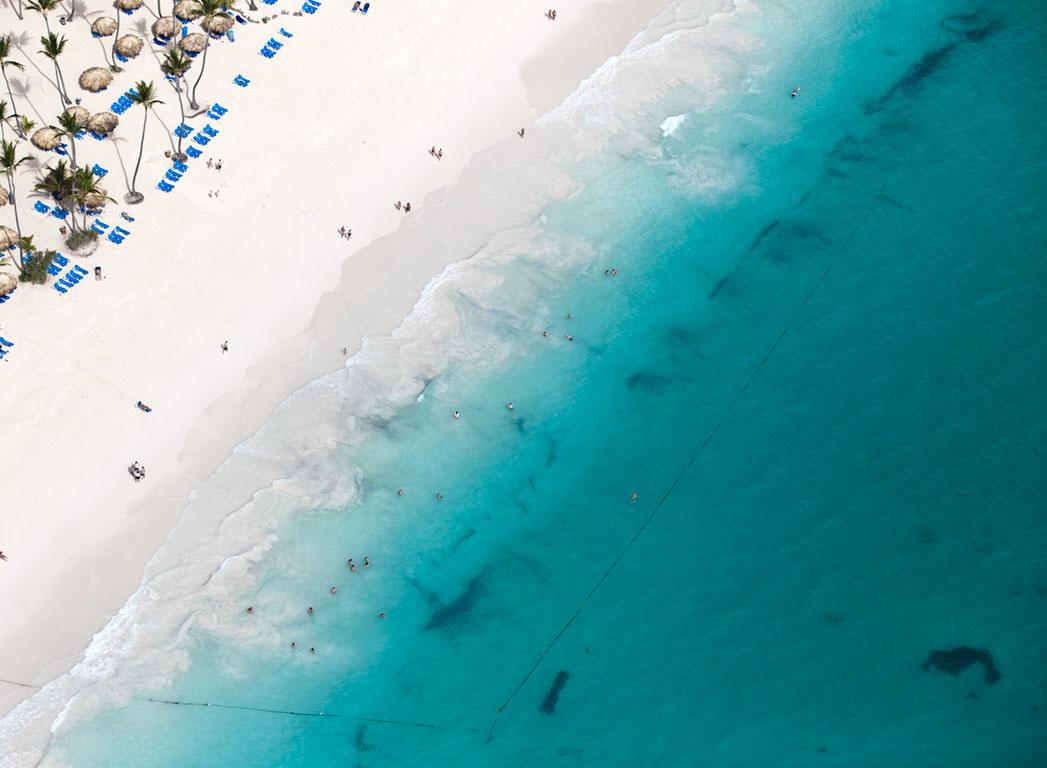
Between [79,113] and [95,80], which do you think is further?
[95,80]

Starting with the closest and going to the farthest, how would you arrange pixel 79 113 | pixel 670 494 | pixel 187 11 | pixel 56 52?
pixel 670 494 → pixel 56 52 → pixel 79 113 → pixel 187 11

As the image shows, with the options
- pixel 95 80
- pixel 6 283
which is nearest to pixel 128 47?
pixel 95 80

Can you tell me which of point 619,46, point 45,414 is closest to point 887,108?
point 619,46

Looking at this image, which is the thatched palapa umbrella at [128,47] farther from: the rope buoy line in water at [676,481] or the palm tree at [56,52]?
the rope buoy line in water at [676,481]

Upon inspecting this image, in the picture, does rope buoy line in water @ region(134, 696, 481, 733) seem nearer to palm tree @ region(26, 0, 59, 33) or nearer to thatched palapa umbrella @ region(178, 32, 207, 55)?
thatched palapa umbrella @ region(178, 32, 207, 55)

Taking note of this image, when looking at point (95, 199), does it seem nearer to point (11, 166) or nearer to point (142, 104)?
point (11, 166)

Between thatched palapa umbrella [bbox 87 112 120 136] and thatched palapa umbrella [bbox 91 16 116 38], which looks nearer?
thatched palapa umbrella [bbox 87 112 120 136]

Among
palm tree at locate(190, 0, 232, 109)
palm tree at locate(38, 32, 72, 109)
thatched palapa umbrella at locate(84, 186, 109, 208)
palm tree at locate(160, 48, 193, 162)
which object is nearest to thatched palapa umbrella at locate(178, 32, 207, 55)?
palm tree at locate(190, 0, 232, 109)
